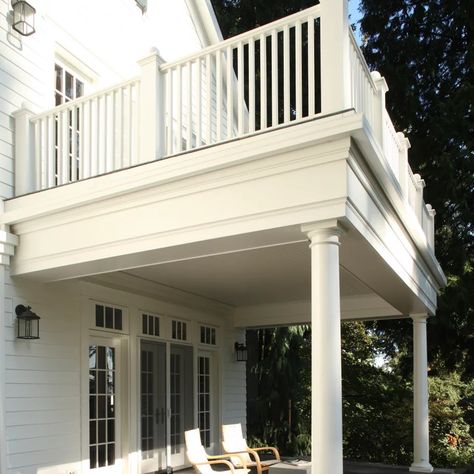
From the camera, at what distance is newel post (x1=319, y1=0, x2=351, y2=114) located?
441 cm

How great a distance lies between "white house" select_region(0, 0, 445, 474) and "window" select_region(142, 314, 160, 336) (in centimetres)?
3

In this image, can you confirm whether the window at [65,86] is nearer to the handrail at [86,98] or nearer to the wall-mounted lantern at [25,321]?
the handrail at [86,98]

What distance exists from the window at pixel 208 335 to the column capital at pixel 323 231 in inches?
224

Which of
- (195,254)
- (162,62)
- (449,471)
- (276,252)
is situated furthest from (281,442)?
(162,62)

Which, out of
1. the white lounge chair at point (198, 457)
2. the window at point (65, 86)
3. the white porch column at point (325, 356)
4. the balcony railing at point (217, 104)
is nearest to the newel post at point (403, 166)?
the balcony railing at point (217, 104)

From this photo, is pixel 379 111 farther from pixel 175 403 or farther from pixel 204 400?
pixel 204 400

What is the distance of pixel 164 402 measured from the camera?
880 cm

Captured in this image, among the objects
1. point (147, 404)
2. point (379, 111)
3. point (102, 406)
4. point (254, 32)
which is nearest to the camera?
point (254, 32)

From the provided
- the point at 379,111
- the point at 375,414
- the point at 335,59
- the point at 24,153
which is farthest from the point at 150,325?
the point at 375,414

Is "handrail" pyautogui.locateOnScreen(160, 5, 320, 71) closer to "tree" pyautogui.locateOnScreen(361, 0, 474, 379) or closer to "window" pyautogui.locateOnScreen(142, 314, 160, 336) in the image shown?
"window" pyautogui.locateOnScreen(142, 314, 160, 336)

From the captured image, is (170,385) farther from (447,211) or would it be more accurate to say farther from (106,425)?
(447,211)

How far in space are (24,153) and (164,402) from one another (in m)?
4.15

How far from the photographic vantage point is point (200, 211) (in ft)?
16.6

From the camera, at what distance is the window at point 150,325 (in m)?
8.47
